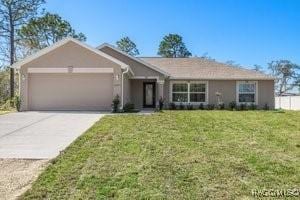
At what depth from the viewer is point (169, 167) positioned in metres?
7.12

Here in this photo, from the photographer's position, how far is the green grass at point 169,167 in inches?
225

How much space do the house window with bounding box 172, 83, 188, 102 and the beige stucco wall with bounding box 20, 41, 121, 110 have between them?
714 cm

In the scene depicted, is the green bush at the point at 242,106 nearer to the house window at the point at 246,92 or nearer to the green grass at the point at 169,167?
the house window at the point at 246,92

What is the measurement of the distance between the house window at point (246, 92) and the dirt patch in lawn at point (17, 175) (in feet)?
71.8

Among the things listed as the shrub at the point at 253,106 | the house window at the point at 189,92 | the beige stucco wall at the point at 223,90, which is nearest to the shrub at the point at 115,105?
the house window at the point at 189,92

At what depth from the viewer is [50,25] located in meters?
39.9

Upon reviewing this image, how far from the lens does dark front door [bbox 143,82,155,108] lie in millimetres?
27344

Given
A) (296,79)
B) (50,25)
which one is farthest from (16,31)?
(296,79)

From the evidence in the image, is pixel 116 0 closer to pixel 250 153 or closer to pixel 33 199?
pixel 250 153

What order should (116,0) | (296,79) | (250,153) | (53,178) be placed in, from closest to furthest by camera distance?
(53,178) < (250,153) < (116,0) < (296,79)

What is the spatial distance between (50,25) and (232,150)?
34.7 m

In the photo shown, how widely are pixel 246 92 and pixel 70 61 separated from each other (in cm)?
1337

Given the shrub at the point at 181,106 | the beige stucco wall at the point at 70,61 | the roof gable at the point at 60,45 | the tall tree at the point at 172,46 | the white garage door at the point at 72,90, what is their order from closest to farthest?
→ the roof gable at the point at 60,45 → the beige stucco wall at the point at 70,61 → the white garage door at the point at 72,90 → the shrub at the point at 181,106 → the tall tree at the point at 172,46

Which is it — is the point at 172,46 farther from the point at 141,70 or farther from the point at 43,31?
the point at 141,70
